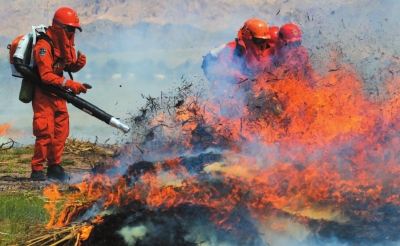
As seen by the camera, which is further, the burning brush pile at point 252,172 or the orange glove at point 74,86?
the orange glove at point 74,86

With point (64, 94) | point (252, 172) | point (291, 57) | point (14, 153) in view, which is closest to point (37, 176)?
point (64, 94)

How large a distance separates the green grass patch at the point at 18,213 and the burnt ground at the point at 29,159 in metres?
0.68

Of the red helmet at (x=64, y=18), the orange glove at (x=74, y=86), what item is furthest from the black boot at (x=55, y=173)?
the red helmet at (x=64, y=18)

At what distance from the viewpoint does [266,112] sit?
28.3ft

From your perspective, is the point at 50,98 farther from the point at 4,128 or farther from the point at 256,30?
the point at 4,128

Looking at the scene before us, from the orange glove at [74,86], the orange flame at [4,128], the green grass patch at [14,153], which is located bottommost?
the green grass patch at [14,153]

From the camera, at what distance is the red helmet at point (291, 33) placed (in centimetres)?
1024

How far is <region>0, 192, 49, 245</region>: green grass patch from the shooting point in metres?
5.88

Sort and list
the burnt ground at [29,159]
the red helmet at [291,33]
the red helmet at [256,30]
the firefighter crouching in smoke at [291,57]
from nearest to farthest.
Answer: the burnt ground at [29,159] < the firefighter crouching in smoke at [291,57] < the red helmet at [256,30] < the red helmet at [291,33]

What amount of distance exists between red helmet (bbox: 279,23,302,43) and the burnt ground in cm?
354

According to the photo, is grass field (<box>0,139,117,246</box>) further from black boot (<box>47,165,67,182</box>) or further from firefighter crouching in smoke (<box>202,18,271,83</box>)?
firefighter crouching in smoke (<box>202,18,271,83</box>)

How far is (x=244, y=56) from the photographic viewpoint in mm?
9656

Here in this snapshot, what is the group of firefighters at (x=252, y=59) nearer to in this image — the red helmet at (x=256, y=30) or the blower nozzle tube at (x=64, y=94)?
the red helmet at (x=256, y=30)

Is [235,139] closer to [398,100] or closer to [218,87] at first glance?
[218,87]
